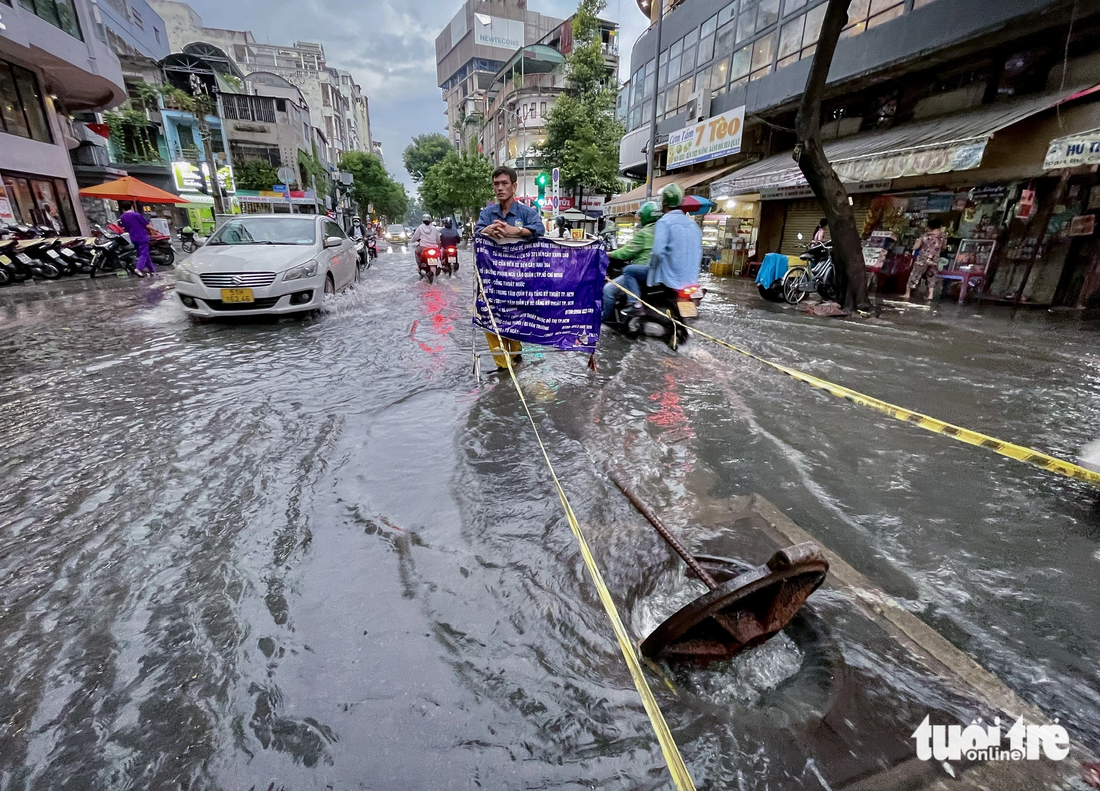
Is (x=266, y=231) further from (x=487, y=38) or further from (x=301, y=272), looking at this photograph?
(x=487, y=38)

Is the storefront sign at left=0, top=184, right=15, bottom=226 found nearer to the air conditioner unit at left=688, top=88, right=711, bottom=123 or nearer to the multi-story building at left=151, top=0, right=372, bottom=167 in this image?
the air conditioner unit at left=688, top=88, right=711, bottom=123

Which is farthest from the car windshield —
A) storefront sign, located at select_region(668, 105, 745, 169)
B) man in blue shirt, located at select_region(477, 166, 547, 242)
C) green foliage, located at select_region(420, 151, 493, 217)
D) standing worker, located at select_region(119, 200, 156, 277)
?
green foliage, located at select_region(420, 151, 493, 217)

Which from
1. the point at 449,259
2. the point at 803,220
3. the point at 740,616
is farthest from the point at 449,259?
the point at 740,616

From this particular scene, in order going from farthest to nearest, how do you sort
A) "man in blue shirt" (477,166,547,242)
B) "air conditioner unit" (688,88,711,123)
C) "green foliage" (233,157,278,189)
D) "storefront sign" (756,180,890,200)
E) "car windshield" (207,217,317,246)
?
"green foliage" (233,157,278,189), "air conditioner unit" (688,88,711,123), "storefront sign" (756,180,890,200), "car windshield" (207,217,317,246), "man in blue shirt" (477,166,547,242)

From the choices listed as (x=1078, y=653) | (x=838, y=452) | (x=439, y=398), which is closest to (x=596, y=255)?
(x=439, y=398)

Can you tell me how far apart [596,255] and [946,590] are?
3580mm

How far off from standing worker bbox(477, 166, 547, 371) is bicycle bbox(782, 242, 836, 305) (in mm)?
8121

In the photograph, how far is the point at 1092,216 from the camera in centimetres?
918

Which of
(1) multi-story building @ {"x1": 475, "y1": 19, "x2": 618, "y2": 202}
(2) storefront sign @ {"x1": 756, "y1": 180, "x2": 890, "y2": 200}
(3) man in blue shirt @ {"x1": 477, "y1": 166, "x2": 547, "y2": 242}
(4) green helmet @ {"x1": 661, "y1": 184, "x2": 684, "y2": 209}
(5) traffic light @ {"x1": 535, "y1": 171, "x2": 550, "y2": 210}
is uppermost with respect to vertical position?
(1) multi-story building @ {"x1": 475, "y1": 19, "x2": 618, "y2": 202}

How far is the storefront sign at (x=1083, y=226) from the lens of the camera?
9195 mm

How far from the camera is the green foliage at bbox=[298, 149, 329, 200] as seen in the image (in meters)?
43.6

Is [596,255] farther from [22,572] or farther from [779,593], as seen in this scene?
[22,572]

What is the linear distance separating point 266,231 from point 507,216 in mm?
5075

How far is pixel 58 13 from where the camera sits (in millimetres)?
16578
